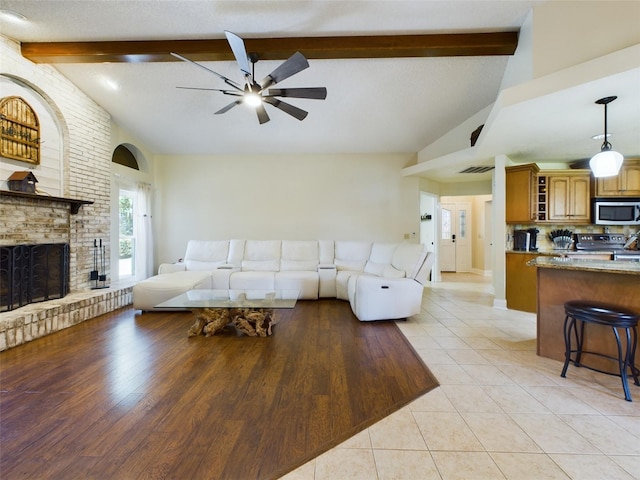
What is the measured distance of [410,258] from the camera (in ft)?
12.9

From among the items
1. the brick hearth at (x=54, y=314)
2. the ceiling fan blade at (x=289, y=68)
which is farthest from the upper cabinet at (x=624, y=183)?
the brick hearth at (x=54, y=314)

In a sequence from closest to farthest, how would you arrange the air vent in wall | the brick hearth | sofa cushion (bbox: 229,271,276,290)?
the brick hearth → sofa cushion (bbox: 229,271,276,290) → the air vent in wall

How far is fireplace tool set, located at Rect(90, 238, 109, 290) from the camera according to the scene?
4.30 metres

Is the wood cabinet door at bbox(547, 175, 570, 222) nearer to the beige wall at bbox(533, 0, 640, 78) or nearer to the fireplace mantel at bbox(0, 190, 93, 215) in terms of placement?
the beige wall at bbox(533, 0, 640, 78)

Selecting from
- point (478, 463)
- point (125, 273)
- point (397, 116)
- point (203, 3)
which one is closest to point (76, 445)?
point (478, 463)

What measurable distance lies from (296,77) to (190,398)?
380 cm

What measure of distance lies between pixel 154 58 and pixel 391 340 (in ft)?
14.3

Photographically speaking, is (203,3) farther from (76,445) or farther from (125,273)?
(125,273)

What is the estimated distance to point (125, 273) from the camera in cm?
537

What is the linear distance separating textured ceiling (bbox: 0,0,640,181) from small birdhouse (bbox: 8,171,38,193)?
5.18 feet

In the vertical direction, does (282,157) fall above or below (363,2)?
below

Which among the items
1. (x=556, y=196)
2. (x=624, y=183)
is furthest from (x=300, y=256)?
(x=624, y=183)

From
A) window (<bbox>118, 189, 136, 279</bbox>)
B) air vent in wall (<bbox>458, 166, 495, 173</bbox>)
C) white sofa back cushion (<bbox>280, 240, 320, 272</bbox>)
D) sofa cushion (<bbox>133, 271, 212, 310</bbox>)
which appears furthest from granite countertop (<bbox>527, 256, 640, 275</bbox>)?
window (<bbox>118, 189, 136, 279</bbox>)

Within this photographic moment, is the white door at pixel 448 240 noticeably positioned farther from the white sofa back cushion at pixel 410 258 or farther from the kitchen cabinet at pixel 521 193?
the white sofa back cushion at pixel 410 258
